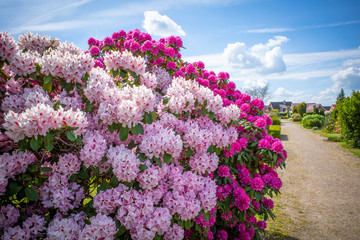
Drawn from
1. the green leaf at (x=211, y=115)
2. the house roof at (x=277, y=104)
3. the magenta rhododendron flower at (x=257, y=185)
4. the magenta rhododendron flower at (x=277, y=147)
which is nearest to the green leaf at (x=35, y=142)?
the green leaf at (x=211, y=115)

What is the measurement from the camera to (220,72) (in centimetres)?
472

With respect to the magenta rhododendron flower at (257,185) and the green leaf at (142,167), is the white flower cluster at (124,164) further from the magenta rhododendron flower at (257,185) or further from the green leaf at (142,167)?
the magenta rhododendron flower at (257,185)

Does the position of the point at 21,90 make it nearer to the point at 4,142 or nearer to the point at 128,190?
the point at 4,142

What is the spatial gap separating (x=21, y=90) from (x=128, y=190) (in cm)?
184

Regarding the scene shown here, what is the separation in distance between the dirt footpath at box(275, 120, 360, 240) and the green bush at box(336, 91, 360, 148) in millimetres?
2037

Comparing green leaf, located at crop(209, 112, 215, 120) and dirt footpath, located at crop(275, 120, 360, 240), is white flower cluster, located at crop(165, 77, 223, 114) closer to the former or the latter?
green leaf, located at crop(209, 112, 215, 120)

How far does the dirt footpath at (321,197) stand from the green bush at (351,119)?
2037 millimetres

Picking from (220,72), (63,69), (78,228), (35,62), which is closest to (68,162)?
(78,228)

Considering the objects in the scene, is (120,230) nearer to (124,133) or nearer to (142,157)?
(142,157)

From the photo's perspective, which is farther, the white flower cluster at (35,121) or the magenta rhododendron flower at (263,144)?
the magenta rhododendron flower at (263,144)

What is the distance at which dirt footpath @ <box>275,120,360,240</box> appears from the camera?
512 centimetres

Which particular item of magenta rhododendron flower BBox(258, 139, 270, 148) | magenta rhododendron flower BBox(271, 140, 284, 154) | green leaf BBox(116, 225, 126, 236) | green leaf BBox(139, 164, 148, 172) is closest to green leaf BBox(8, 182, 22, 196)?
green leaf BBox(116, 225, 126, 236)

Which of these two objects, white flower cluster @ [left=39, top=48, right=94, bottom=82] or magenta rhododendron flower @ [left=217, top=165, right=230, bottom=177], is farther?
magenta rhododendron flower @ [left=217, top=165, right=230, bottom=177]

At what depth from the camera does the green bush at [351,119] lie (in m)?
12.9
